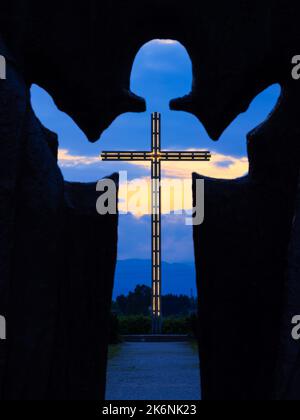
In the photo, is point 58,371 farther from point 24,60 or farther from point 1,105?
point 24,60

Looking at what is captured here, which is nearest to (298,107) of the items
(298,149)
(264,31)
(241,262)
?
(298,149)

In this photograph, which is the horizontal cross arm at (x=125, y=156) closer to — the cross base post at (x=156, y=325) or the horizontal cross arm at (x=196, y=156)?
the horizontal cross arm at (x=196, y=156)

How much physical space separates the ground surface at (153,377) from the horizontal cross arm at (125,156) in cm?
523

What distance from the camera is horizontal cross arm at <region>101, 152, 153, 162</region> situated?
1626 centimetres

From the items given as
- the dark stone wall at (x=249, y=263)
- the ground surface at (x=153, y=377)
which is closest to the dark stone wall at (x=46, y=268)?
the dark stone wall at (x=249, y=263)

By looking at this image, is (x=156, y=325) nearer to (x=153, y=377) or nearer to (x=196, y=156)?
(x=196, y=156)

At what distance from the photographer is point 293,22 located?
3.11 metres

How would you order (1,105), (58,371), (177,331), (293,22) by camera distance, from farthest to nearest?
1. (177,331)
2. (293,22)
3. (58,371)
4. (1,105)

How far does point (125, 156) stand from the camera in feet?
54.5

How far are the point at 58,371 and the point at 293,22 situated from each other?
2.07 meters

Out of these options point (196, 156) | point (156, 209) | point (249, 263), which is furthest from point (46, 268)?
point (156, 209)

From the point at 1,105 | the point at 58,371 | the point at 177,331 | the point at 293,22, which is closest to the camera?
the point at 1,105

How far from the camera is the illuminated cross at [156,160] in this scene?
54.9 feet

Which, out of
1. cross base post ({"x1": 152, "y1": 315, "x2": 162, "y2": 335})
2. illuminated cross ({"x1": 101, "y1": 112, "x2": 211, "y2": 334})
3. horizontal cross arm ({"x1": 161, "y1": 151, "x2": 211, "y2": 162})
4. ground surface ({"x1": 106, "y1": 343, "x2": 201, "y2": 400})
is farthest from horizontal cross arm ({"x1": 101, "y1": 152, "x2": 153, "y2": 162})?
cross base post ({"x1": 152, "y1": 315, "x2": 162, "y2": 335})
